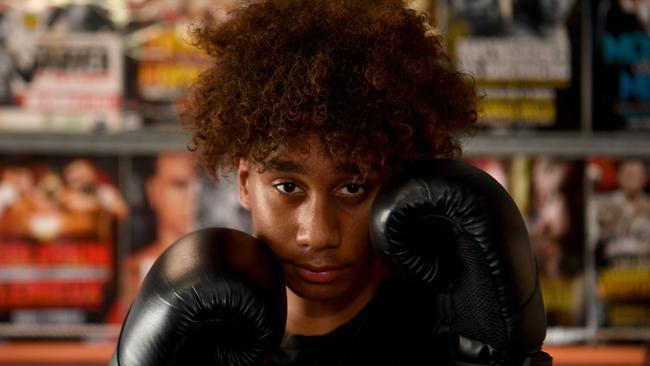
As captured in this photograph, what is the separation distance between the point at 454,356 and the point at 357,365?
15 centimetres

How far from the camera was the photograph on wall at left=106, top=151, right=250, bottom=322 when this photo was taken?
254 centimetres

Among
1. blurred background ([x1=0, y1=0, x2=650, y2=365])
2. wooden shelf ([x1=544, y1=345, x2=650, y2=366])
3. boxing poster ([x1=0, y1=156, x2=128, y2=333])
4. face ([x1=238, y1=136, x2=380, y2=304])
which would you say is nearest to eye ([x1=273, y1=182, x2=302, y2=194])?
face ([x1=238, y1=136, x2=380, y2=304])

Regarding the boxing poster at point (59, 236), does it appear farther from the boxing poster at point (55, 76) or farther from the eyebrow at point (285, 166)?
the eyebrow at point (285, 166)

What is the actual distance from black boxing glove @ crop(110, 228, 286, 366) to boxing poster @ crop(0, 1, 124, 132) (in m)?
1.61

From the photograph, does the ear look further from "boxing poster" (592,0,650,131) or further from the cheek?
"boxing poster" (592,0,650,131)

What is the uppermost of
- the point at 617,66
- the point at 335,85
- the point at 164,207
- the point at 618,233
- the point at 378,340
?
the point at 335,85

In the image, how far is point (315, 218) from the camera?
3.50 ft

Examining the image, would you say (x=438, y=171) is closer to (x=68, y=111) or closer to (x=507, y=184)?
(x=507, y=184)

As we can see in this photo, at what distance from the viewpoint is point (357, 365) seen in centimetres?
113

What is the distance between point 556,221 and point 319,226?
165 centimetres

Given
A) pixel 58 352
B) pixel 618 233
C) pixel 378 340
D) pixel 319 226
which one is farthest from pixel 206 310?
pixel 618 233

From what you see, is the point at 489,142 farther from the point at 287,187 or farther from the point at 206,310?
the point at 206,310

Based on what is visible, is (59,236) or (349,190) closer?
(349,190)

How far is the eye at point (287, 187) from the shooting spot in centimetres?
111
